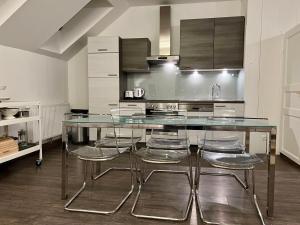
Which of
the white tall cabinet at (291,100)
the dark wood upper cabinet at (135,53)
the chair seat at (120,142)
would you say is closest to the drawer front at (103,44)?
the dark wood upper cabinet at (135,53)

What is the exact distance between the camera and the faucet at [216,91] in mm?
4578

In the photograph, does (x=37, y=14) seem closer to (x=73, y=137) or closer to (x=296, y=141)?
(x=73, y=137)

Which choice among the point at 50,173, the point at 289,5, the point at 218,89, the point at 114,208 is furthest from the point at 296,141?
the point at 50,173

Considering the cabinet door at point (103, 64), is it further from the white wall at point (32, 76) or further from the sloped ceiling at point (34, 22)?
the sloped ceiling at point (34, 22)

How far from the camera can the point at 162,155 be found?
6.95 feet

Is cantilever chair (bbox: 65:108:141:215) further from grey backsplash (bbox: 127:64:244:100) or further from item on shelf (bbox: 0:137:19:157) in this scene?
grey backsplash (bbox: 127:64:244:100)

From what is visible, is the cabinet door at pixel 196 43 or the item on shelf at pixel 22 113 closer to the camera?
the item on shelf at pixel 22 113

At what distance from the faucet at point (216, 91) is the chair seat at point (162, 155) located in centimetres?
264

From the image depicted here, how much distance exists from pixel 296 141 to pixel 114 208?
2.65 meters

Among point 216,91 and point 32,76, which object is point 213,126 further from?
point 32,76

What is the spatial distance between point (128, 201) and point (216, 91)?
3109mm

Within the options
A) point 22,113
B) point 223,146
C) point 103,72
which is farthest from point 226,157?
point 103,72

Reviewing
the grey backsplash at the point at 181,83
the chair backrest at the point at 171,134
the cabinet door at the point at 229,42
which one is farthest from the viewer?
the grey backsplash at the point at 181,83

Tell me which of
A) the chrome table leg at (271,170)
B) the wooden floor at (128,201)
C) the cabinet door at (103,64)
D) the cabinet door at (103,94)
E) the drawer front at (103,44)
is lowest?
the wooden floor at (128,201)
